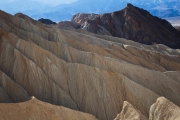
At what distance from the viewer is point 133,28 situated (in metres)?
85.8

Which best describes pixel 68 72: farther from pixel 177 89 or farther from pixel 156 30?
pixel 156 30

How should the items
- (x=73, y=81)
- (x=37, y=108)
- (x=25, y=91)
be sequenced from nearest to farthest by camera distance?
(x=37, y=108) → (x=25, y=91) → (x=73, y=81)

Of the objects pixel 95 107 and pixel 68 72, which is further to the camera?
pixel 68 72

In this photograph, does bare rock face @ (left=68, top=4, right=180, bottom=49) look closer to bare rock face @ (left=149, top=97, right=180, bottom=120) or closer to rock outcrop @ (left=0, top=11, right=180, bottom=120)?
rock outcrop @ (left=0, top=11, right=180, bottom=120)

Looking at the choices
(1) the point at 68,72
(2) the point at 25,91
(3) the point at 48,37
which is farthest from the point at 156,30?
(2) the point at 25,91

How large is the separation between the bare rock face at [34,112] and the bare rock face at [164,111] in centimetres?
527

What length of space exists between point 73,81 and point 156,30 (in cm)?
6753

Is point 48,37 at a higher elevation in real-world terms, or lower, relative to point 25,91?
higher

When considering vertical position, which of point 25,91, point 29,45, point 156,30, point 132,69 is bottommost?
point 25,91

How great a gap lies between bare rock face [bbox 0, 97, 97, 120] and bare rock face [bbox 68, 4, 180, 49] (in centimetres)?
6503

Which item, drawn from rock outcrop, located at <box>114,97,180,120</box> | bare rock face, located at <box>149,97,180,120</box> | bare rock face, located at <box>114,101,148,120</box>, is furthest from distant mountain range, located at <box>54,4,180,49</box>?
bare rock face, located at <box>149,97,180,120</box>

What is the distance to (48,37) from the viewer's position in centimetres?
4053

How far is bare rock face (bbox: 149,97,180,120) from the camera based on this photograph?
15.4 m

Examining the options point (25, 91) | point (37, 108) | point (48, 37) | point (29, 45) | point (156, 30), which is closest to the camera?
point (37, 108)
